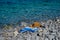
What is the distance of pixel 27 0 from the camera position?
2953 centimetres

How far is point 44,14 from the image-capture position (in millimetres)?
19438

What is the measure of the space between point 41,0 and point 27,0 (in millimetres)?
1702

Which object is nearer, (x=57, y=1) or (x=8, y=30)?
(x=8, y=30)

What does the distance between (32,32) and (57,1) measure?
1646cm

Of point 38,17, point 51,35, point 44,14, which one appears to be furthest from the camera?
point 44,14

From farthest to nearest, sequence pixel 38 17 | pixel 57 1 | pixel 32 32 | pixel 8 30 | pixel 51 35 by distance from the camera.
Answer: pixel 57 1, pixel 38 17, pixel 8 30, pixel 32 32, pixel 51 35

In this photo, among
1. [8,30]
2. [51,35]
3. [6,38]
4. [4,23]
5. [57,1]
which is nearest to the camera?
[51,35]

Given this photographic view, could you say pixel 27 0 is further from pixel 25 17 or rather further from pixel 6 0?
pixel 25 17

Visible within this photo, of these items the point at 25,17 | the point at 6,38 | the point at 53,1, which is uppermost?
the point at 6,38

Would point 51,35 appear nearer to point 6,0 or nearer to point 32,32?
point 32,32

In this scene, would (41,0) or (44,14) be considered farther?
(41,0)

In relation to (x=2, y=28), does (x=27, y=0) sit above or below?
below

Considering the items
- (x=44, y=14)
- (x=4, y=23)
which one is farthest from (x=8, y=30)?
(x=44, y=14)

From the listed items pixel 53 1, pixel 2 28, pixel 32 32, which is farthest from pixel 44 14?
pixel 53 1
